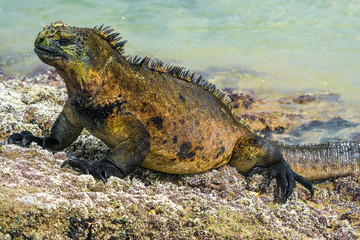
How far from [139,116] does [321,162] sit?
97.7 inches

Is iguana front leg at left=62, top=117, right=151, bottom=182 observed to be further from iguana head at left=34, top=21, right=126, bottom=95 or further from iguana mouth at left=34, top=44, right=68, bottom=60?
iguana mouth at left=34, top=44, right=68, bottom=60

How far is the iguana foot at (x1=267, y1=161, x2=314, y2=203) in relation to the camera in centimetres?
358

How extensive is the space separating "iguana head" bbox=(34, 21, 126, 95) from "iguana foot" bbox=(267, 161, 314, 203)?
2064 mm

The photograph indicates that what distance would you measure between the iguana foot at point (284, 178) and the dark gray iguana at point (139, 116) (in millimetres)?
10

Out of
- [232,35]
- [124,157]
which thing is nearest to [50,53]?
[124,157]

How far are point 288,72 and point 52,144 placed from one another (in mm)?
7832

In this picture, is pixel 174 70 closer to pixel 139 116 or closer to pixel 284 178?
pixel 139 116

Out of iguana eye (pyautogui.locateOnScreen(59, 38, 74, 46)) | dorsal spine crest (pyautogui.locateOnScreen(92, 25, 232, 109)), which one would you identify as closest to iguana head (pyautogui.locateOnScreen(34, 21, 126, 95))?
iguana eye (pyautogui.locateOnScreen(59, 38, 74, 46))

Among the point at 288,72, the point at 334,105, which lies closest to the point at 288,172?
the point at 334,105

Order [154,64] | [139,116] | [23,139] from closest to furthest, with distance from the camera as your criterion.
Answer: [139,116] → [23,139] → [154,64]

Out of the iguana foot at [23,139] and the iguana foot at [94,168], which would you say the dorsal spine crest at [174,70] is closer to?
the iguana foot at [94,168]

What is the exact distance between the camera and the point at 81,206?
2.12 metres

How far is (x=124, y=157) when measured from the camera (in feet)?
9.55

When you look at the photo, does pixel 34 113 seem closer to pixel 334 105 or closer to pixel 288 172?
pixel 288 172
